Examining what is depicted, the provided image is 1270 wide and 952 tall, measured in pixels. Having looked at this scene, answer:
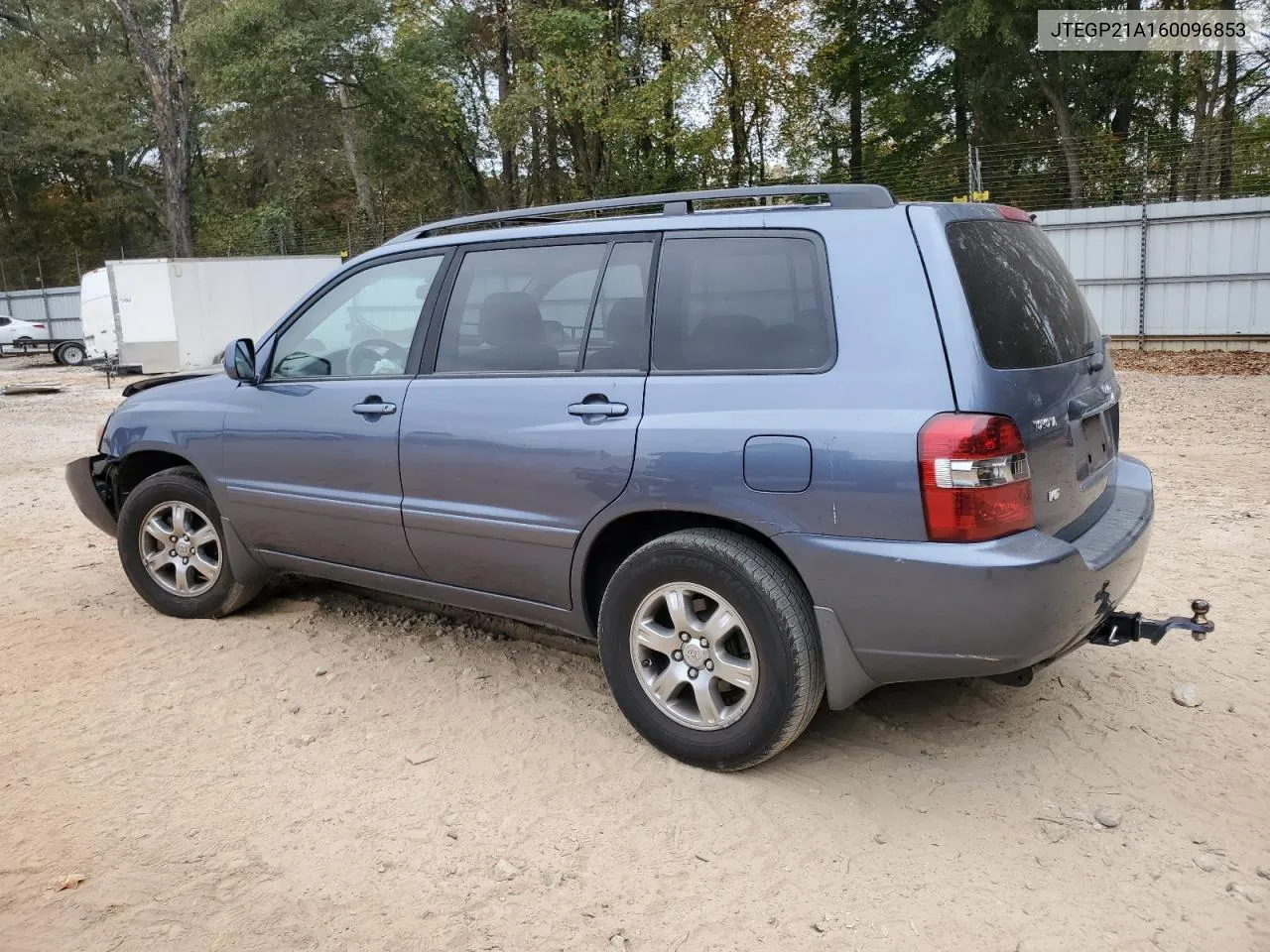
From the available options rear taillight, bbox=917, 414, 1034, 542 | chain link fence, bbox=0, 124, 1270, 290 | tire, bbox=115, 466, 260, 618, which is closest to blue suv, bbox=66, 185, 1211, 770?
rear taillight, bbox=917, 414, 1034, 542

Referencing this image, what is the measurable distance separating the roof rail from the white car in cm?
2920

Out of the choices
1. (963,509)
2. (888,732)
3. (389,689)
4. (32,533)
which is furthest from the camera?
(32,533)

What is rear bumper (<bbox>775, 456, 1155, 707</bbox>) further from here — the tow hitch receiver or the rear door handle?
the rear door handle

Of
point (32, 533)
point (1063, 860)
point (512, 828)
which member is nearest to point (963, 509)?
point (1063, 860)

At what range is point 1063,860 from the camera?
286 cm

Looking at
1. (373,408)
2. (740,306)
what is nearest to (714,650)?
(740,306)

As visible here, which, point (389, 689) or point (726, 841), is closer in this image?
point (726, 841)

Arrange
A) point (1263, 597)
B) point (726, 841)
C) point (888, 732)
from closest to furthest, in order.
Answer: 1. point (726, 841)
2. point (888, 732)
3. point (1263, 597)

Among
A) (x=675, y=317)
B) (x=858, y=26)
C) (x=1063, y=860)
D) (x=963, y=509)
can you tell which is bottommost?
(x=1063, y=860)

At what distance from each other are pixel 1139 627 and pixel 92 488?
4914 mm

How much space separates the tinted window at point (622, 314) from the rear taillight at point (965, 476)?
1.06 metres

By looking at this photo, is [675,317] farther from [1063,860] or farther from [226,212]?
[226,212]

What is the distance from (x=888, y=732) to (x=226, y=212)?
133 ft

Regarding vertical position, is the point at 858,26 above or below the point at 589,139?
above
